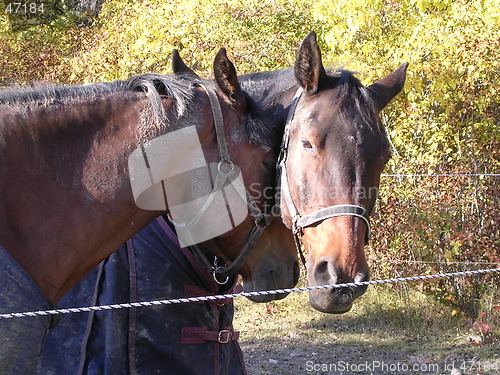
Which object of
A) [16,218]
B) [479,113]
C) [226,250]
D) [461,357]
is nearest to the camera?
[16,218]

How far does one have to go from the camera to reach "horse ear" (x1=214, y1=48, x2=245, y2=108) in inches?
93.1

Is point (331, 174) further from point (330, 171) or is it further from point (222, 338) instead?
point (222, 338)

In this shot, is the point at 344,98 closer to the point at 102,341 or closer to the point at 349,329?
the point at 102,341

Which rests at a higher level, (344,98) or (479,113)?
(479,113)

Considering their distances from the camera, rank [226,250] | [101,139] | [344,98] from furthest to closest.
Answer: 1. [226,250]
2. [344,98]
3. [101,139]

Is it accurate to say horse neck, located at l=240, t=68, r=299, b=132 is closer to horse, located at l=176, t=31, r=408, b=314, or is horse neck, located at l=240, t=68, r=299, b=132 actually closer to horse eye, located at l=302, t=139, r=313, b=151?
horse, located at l=176, t=31, r=408, b=314

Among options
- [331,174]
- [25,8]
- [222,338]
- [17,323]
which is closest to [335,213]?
[331,174]

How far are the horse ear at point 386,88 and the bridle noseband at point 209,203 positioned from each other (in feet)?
2.17

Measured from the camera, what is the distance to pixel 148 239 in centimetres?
283

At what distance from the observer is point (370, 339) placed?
21.1 feet

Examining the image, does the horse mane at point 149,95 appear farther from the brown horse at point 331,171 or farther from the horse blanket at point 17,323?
the horse blanket at point 17,323

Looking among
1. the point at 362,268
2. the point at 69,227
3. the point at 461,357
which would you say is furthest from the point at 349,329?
the point at 69,227

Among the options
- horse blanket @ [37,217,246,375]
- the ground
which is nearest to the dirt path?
the ground

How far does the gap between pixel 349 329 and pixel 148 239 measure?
4.46 metres
